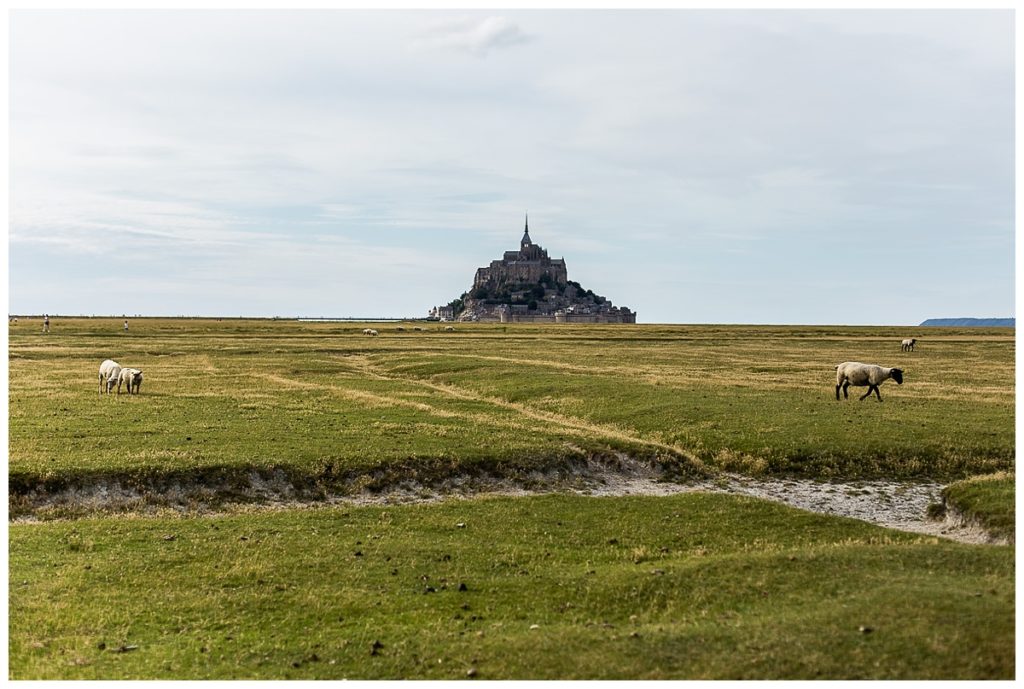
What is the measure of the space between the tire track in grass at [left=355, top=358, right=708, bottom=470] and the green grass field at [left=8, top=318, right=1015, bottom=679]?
278 mm

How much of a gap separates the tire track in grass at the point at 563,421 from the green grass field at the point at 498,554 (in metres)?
0.28

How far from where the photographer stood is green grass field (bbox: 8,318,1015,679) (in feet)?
42.6

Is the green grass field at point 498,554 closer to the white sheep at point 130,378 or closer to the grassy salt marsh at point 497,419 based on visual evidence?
A: the grassy salt marsh at point 497,419

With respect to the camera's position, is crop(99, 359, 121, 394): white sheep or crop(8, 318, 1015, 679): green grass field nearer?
crop(8, 318, 1015, 679): green grass field

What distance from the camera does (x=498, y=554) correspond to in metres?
19.2

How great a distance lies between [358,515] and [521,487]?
7222 mm

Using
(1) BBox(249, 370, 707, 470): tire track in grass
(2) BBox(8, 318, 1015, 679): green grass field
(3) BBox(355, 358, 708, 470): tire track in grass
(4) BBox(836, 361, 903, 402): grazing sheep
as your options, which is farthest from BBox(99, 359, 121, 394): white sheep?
(4) BBox(836, 361, 903, 402): grazing sheep

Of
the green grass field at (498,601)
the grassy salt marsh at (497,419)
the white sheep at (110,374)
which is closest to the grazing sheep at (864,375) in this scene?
the grassy salt marsh at (497,419)

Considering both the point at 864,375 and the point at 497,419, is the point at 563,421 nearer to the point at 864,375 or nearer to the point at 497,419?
the point at 497,419

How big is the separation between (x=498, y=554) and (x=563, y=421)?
21179 millimetres

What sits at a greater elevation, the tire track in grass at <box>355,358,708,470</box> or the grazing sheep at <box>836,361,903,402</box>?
the grazing sheep at <box>836,361,903,402</box>

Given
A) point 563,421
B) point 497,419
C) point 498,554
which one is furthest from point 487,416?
point 498,554

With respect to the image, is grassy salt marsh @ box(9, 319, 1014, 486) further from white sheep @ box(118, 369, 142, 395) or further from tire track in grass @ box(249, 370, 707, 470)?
white sheep @ box(118, 369, 142, 395)

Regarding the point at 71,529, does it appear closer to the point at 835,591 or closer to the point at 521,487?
the point at 521,487
